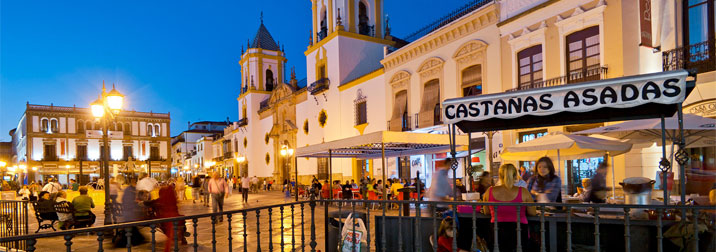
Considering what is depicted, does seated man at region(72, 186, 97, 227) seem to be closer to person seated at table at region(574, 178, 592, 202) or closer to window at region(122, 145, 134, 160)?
person seated at table at region(574, 178, 592, 202)

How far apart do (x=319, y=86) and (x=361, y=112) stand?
3.96 meters

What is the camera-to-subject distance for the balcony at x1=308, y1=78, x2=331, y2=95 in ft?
86.0

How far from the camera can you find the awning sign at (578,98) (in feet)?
15.2

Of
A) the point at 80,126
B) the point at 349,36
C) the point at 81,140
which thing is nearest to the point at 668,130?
the point at 349,36

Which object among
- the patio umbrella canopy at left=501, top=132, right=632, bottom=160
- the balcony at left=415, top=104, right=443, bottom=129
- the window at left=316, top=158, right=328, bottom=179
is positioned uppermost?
the balcony at left=415, top=104, right=443, bottom=129

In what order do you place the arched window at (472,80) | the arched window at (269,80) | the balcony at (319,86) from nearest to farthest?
the arched window at (472,80) < the balcony at (319,86) < the arched window at (269,80)

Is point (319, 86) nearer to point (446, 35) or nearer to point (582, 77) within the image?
point (446, 35)

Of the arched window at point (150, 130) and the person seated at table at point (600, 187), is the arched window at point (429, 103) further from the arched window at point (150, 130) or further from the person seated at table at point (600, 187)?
the arched window at point (150, 130)

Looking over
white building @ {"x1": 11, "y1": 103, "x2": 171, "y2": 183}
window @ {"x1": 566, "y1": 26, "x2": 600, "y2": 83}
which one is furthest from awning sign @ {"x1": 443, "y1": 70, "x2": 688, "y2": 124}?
white building @ {"x1": 11, "y1": 103, "x2": 171, "y2": 183}

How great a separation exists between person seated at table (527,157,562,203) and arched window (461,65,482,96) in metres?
10.4

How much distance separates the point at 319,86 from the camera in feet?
87.4

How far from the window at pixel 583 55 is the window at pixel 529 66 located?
1.03m

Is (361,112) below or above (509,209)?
above

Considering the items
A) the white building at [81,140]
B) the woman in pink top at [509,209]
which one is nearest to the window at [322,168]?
the woman in pink top at [509,209]
